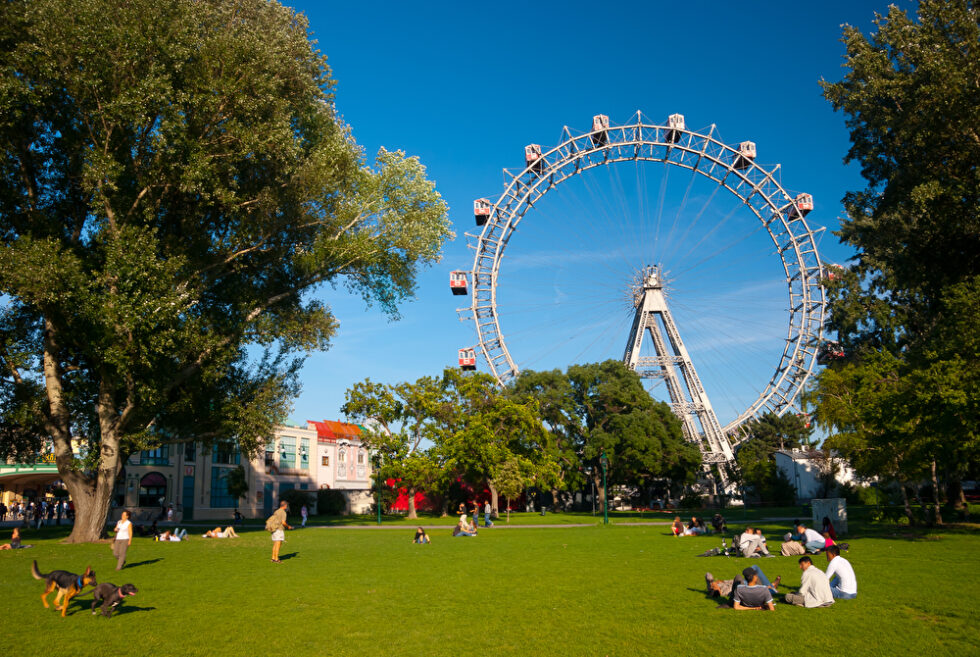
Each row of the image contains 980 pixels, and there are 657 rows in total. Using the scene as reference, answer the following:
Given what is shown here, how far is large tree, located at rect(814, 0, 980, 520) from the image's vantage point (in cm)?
2034

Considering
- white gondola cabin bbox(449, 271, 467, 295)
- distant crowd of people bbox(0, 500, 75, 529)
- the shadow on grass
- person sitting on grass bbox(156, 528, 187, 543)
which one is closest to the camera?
the shadow on grass

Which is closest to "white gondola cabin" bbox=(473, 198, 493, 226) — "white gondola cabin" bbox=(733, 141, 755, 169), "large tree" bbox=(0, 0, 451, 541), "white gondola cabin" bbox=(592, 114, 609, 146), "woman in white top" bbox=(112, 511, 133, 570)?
"white gondola cabin" bbox=(592, 114, 609, 146)

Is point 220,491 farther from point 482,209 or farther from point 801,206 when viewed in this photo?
point 801,206

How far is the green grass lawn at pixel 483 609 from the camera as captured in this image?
28.4 ft

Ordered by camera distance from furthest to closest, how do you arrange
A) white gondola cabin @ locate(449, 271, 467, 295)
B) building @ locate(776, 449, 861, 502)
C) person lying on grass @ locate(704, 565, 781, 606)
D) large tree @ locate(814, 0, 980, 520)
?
building @ locate(776, 449, 861, 502) < white gondola cabin @ locate(449, 271, 467, 295) < large tree @ locate(814, 0, 980, 520) < person lying on grass @ locate(704, 565, 781, 606)

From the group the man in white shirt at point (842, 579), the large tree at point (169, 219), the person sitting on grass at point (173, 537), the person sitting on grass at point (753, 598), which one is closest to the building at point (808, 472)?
the large tree at point (169, 219)

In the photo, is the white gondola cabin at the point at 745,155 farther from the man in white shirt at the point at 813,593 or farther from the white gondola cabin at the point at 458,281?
the man in white shirt at the point at 813,593

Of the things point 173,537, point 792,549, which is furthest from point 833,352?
point 173,537

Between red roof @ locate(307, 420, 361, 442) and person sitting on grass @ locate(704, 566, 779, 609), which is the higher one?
red roof @ locate(307, 420, 361, 442)

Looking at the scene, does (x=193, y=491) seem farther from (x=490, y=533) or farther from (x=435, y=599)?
(x=435, y=599)

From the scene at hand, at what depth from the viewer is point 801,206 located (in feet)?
177

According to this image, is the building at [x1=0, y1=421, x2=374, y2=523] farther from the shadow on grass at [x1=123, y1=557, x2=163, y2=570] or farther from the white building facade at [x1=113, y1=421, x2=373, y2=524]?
the shadow on grass at [x1=123, y1=557, x2=163, y2=570]

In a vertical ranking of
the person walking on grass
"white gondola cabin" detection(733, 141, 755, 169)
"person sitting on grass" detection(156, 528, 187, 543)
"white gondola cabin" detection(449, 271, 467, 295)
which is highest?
"white gondola cabin" detection(733, 141, 755, 169)

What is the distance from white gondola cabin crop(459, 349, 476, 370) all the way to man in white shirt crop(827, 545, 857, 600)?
4164cm
